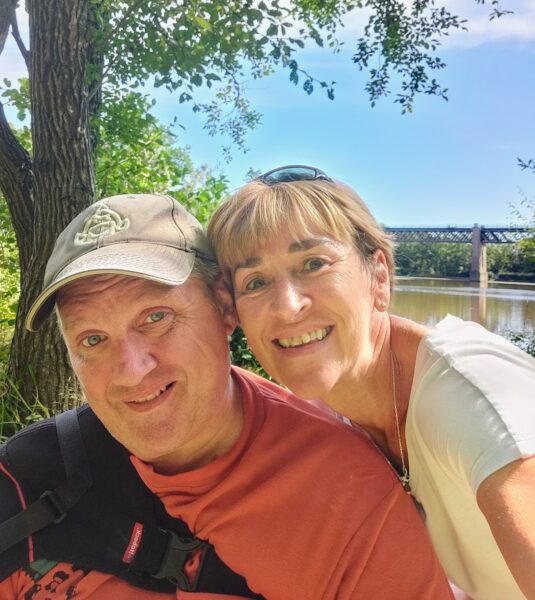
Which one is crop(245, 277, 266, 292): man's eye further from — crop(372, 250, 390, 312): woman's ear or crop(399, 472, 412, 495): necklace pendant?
crop(399, 472, 412, 495): necklace pendant

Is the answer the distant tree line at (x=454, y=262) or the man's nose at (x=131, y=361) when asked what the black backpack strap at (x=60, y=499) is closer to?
the man's nose at (x=131, y=361)

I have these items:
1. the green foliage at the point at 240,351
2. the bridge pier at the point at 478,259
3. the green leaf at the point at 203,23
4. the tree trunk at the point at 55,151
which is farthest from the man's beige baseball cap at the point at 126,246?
Answer: the bridge pier at the point at 478,259

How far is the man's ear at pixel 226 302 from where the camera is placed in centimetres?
179

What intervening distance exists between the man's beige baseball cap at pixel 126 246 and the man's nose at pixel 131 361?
215 millimetres

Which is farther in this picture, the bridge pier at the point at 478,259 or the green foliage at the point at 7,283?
the bridge pier at the point at 478,259

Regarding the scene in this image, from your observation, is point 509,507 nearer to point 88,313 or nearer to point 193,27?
point 88,313

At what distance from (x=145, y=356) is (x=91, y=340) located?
191 millimetres

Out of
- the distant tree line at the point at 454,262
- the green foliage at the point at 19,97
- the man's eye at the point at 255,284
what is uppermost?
the green foliage at the point at 19,97

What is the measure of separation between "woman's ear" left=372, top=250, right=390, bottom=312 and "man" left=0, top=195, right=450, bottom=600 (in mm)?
493

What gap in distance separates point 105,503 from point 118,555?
6.4 inches

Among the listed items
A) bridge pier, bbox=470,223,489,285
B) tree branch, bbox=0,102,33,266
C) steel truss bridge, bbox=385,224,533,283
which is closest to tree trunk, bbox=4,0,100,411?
tree branch, bbox=0,102,33,266

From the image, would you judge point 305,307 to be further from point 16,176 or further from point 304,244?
point 16,176

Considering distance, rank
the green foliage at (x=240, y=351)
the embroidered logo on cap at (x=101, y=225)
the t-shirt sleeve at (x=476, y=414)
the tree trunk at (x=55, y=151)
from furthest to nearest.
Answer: the green foliage at (x=240, y=351) < the tree trunk at (x=55, y=151) < the embroidered logo on cap at (x=101, y=225) < the t-shirt sleeve at (x=476, y=414)

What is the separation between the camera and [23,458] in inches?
66.9
